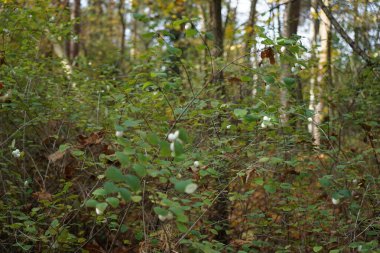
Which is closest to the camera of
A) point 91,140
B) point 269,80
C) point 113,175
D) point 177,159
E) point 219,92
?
point 113,175

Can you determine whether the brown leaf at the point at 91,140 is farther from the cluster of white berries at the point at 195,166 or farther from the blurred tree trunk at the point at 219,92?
the blurred tree trunk at the point at 219,92

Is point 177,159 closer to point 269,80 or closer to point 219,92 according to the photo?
point 269,80

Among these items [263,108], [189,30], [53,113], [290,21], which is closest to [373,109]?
[290,21]

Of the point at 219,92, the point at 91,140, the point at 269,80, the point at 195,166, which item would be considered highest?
the point at 269,80

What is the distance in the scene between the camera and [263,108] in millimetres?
3014

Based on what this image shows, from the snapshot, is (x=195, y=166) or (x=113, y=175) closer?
(x=113, y=175)

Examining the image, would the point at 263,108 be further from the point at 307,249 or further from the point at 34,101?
the point at 34,101

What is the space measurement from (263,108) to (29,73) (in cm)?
272

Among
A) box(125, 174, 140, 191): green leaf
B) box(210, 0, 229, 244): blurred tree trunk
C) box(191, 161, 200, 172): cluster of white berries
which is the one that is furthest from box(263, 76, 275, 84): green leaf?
box(125, 174, 140, 191): green leaf

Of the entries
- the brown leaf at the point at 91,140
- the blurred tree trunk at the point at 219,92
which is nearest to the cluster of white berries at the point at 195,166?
the blurred tree trunk at the point at 219,92

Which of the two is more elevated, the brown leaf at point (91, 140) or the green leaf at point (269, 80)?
the green leaf at point (269, 80)

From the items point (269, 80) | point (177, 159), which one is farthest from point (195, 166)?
point (269, 80)

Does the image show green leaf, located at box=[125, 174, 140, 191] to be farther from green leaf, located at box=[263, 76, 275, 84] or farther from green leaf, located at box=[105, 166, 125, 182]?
green leaf, located at box=[263, 76, 275, 84]

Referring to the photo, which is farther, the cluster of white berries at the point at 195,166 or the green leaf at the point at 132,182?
the cluster of white berries at the point at 195,166
